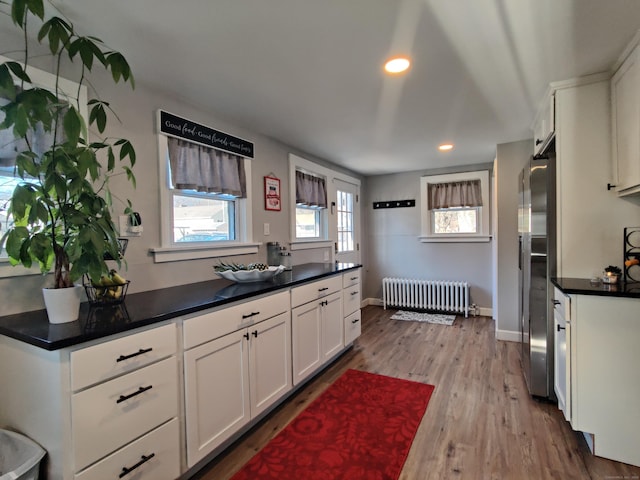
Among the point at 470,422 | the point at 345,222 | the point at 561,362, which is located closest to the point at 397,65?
the point at 561,362

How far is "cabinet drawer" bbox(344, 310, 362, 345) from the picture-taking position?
125 inches

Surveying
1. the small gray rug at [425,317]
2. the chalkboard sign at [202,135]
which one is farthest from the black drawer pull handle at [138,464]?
the small gray rug at [425,317]

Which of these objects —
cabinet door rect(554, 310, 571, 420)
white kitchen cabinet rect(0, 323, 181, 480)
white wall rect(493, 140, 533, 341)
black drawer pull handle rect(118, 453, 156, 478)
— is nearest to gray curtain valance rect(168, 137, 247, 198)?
white kitchen cabinet rect(0, 323, 181, 480)

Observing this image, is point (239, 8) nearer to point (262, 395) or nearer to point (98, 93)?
point (98, 93)

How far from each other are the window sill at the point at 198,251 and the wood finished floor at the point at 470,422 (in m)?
1.22

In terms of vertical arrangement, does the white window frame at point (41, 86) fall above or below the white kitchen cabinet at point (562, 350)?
above

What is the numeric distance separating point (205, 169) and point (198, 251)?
0.61m

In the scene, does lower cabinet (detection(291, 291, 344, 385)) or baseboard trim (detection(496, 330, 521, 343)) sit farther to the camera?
baseboard trim (detection(496, 330, 521, 343))

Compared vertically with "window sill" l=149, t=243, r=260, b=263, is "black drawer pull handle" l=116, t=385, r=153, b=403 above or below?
below

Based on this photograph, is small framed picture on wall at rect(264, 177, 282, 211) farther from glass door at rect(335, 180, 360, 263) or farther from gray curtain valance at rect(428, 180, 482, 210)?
gray curtain valance at rect(428, 180, 482, 210)

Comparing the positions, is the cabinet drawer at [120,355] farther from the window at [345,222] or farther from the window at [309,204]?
the window at [345,222]

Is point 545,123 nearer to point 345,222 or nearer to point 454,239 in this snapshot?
point 454,239

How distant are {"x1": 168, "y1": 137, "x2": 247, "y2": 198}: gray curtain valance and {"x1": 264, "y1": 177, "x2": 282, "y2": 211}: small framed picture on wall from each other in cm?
32

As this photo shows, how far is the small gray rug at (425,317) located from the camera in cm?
440
